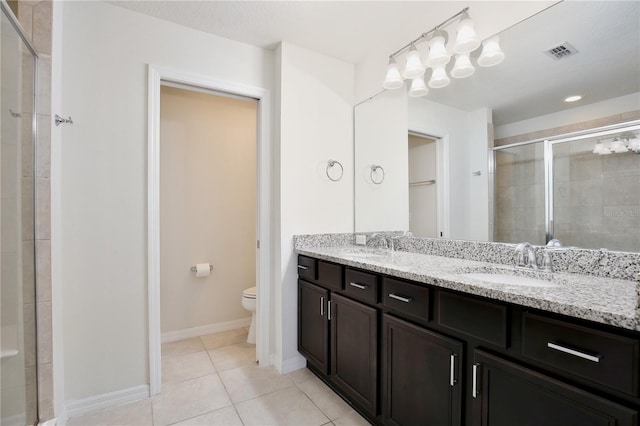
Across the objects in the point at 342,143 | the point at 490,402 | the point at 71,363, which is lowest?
the point at 71,363

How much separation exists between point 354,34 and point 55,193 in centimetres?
209

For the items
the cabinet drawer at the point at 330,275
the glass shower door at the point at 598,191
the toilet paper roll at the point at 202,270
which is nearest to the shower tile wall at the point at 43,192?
the toilet paper roll at the point at 202,270

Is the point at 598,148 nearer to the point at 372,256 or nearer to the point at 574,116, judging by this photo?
the point at 574,116

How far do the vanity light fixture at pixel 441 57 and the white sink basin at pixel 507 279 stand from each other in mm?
1145

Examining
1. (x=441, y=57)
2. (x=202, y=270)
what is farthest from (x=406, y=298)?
(x=202, y=270)

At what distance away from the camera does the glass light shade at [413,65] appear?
2.01 m

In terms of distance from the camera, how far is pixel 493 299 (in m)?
1.06

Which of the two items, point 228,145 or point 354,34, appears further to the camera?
point 228,145

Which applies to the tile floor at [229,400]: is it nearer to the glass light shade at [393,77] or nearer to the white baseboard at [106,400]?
the white baseboard at [106,400]

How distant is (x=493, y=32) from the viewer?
5.50ft

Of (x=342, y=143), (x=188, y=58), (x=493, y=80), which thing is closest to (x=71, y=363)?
(x=188, y=58)

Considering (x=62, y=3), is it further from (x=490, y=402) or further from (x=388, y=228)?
(x=490, y=402)

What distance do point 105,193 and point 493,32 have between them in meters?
2.39

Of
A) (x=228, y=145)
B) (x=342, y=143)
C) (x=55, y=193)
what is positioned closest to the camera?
(x=55, y=193)
